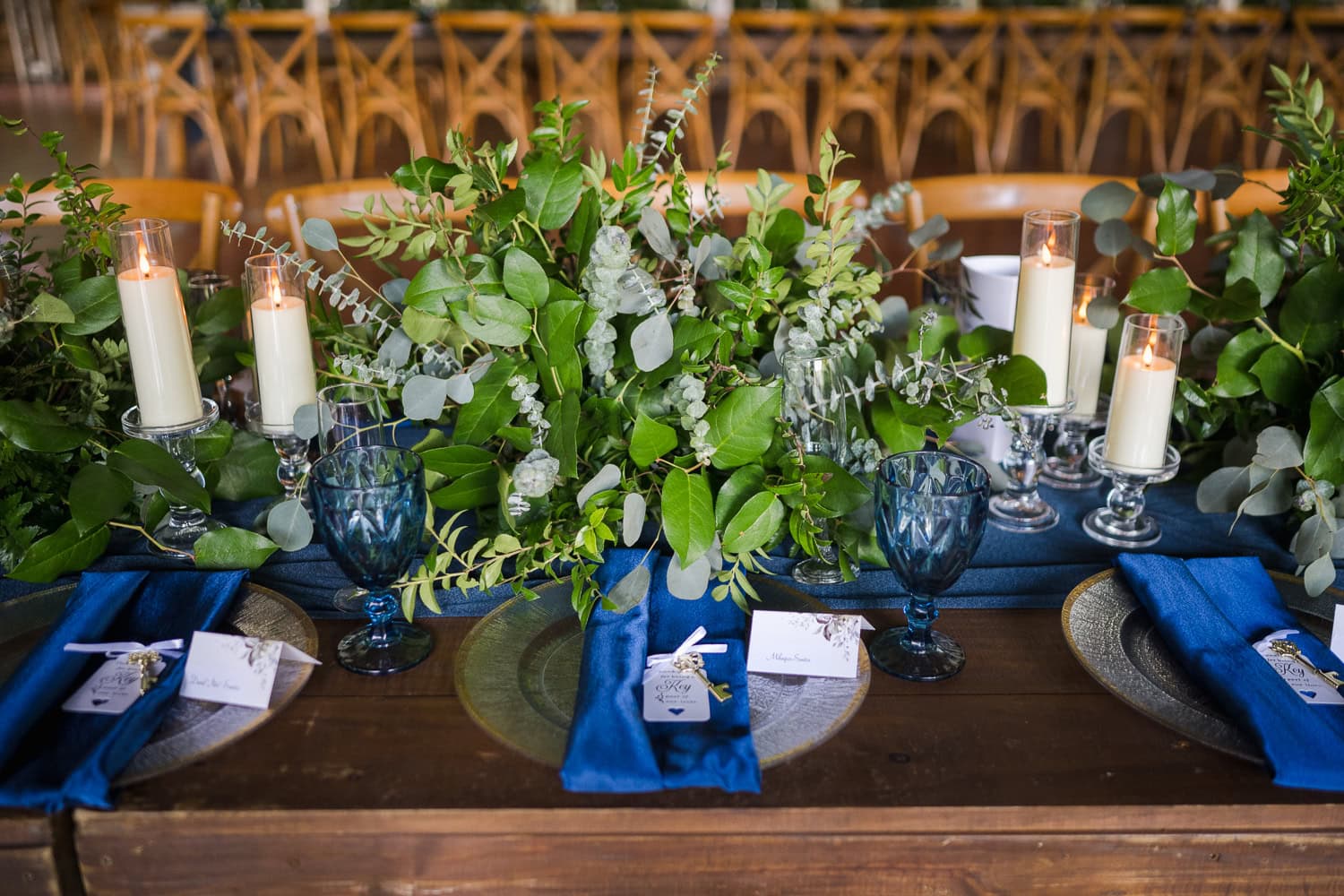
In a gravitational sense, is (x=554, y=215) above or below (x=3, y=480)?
above

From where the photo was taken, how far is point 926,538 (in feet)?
2.63

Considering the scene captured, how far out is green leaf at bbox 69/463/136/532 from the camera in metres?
0.93

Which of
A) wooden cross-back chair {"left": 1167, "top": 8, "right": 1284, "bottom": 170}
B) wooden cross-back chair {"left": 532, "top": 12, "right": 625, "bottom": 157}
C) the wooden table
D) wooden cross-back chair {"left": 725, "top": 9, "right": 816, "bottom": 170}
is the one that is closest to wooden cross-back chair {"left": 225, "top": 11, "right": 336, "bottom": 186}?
wooden cross-back chair {"left": 532, "top": 12, "right": 625, "bottom": 157}

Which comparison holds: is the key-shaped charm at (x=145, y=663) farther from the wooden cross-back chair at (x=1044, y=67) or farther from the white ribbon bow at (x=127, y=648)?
the wooden cross-back chair at (x=1044, y=67)

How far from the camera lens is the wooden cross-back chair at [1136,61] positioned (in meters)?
5.16

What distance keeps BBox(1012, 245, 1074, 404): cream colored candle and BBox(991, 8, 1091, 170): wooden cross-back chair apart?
4423 mm

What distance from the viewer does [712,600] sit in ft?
3.07

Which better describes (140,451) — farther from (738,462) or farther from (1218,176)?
(1218,176)

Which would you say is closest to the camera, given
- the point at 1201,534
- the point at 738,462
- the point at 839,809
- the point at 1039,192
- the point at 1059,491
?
the point at 839,809

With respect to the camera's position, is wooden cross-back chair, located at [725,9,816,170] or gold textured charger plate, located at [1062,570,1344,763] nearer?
gold textured charger plate, located at [1062,570,1344,763]

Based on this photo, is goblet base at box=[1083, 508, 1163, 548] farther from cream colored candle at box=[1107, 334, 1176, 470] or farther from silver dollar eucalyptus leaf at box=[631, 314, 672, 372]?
silver dollar eucalyptus leaf at box=[631, 314, 672, 372]

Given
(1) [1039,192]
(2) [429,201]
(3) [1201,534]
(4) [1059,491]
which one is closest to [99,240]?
(2) [429,201]

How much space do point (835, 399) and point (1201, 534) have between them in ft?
1.37

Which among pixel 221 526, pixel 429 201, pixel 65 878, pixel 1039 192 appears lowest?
pixel 65 878
